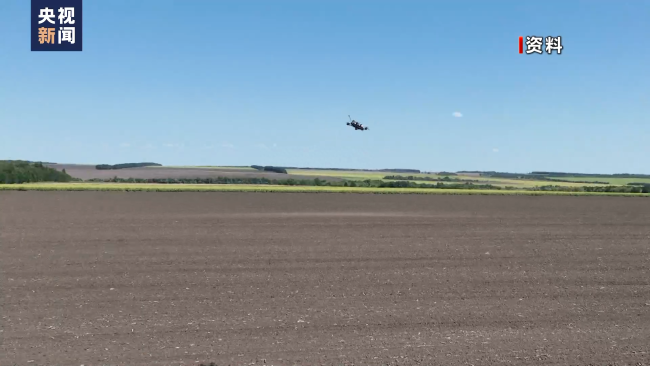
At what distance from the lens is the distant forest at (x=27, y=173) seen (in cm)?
8619

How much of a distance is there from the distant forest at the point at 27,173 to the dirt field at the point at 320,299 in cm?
7254

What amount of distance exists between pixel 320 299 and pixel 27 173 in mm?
94010

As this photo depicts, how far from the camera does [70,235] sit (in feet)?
78.3

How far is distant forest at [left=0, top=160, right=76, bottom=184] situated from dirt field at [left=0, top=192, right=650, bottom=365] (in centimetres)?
7254

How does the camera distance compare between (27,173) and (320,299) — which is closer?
(320,299)

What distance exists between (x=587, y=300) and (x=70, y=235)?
21649 millimetres

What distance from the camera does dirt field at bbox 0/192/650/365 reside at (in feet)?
30.0

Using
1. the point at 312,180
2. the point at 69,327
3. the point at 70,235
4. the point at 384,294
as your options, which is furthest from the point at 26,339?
the point at 312,180

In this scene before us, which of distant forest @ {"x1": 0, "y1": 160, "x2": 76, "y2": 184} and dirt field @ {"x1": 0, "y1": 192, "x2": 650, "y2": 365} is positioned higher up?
distant forest @ {"x1": 0, "y1": 160, "x2": 76, "y2": 184}

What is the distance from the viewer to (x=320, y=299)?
40.5ft

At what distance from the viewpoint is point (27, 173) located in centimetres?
9006

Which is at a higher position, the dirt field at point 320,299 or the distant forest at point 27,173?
the distant forest at point 27,173

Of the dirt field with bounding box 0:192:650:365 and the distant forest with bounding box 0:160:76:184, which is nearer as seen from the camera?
the dirt field with bounding box 0:192:650:365

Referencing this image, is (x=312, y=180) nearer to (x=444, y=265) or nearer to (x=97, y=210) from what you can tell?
(x=97, y=210)
